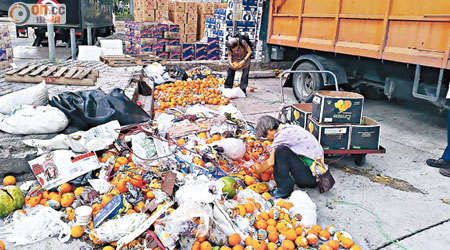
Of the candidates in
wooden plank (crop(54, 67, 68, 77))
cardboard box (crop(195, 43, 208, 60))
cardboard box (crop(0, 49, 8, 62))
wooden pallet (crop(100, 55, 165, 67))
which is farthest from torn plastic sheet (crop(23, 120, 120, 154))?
cardboard box (crop(195, 43, 208, 60))

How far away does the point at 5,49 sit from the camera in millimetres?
7691

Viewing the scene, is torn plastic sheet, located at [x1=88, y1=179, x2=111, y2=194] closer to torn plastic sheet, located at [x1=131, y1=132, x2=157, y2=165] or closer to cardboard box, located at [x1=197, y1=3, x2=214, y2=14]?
torn plastic sheet, located at [x1=131, y1=132, x2=157, y2=165]

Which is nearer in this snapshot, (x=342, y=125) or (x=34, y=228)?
(x=34, y=228)

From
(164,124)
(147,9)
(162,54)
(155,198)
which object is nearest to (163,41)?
(162,54)

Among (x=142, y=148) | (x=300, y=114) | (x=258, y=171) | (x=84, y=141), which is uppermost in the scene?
(x=300, y=114)

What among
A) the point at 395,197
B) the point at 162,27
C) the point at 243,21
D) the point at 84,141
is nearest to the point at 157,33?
the point at 162,27

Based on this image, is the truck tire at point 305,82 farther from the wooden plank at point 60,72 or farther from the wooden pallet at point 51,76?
the wooden plank at point 60,72

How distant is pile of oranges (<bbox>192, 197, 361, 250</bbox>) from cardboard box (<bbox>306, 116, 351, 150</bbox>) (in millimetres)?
1396

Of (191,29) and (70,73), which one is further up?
(191,29)

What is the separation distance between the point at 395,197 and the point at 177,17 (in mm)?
14333

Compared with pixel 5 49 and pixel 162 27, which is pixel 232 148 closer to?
pixel 5 49

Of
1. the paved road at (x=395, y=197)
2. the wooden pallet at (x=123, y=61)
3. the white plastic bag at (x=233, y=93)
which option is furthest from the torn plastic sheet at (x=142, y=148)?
the wooden pallet at (x=123, y=61)

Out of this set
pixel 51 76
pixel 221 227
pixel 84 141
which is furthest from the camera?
pixel 51 76

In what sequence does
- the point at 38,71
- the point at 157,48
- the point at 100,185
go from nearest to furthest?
the point at 100,185 → the point at 38,71 → the point at 157,48
